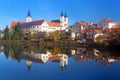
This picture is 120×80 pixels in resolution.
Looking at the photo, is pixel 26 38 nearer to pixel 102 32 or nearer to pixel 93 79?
pixel 102 32

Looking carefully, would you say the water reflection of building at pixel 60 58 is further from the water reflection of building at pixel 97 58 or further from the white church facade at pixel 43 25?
the white church facade at pixel 43 25

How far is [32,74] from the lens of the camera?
264 inches

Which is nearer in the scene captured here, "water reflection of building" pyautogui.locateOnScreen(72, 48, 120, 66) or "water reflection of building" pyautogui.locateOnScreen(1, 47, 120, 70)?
"water reflection of building" pyautogui.locateOnScreen(1, 47, 120, 70)

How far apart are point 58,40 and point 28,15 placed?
65.6 feet

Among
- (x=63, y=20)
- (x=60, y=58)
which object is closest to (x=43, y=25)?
(x=63, y=20)

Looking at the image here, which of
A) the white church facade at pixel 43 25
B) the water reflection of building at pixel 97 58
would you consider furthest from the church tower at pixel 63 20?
the water reflection of building at pixel 97 58

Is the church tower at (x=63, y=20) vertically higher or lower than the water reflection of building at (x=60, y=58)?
higher

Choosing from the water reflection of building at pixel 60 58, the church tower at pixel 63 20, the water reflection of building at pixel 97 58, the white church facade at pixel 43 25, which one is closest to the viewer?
the water reflection of building at pixel 60 58

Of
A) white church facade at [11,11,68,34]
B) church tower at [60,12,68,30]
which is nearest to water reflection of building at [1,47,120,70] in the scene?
white church facade at [11,11,68,34]

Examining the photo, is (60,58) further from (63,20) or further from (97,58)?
(63,20)

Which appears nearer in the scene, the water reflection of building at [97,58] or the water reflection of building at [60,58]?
the water reflection of building at [60,58]

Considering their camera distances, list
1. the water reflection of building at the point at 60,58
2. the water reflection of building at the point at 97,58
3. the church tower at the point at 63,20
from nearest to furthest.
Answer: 1. the water reflection of building at the point at 60,58
2. the water reflection of building at the point at 97,58
3. the church tower at the point at 63,20

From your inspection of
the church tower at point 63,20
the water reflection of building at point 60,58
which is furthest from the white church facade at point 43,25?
the water reflection of building at point 60,58

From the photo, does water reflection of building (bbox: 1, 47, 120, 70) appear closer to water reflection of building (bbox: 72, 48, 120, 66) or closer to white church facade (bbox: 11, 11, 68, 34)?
water reflection of building (bbox: 72, 48, 120, 66)
